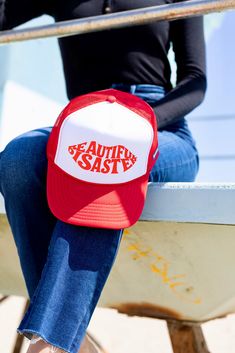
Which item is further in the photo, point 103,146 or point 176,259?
point 176,259

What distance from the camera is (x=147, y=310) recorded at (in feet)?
3.76

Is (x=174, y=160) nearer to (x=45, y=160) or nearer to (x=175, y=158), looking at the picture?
(x=175, y=158)

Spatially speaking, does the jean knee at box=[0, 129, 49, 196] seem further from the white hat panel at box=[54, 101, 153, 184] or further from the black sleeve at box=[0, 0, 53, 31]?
the black sleeve at box=[0, 0, 53, 31]

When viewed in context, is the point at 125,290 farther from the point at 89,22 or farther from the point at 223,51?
the point at 223,51

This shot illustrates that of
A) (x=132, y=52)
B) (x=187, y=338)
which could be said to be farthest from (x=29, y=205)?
(x=187, y=338)

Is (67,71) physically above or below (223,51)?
above

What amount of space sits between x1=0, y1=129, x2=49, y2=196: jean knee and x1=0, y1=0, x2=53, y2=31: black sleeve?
478mm

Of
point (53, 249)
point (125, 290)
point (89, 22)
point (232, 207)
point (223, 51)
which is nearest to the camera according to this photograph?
point (53, 249)

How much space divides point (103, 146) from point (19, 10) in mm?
615

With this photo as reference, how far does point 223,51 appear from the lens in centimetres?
242

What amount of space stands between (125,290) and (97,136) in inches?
18.7

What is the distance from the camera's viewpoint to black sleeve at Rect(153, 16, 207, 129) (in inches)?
38.6

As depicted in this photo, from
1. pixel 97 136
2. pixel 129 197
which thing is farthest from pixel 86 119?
pixel 129 197

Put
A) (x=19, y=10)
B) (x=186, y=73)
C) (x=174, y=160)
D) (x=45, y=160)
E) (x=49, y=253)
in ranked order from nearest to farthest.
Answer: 1. (x=49, y=253)
2. (x=45, y=160)
3. (x=174, y=160)
4. (x=186, y=73)
5. (x=19, y=10)
